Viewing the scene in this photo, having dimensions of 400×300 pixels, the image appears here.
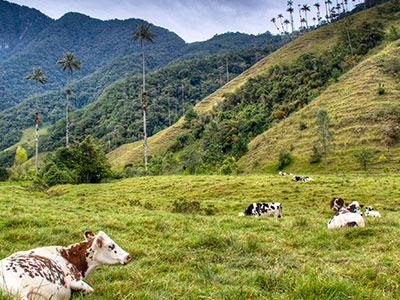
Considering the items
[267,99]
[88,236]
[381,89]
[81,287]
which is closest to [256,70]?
[267,99]

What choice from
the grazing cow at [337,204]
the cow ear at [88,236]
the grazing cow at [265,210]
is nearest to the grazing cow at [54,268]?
the cow ear at [88,236]

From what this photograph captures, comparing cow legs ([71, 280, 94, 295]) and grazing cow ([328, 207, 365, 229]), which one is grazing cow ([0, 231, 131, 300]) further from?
grazing cow ([328, 207, 365, 229])

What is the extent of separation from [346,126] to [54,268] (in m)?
47.9

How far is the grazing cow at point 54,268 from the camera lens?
8.29ft

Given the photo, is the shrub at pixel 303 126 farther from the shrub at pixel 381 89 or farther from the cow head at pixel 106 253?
the cow head at pixel 106 253

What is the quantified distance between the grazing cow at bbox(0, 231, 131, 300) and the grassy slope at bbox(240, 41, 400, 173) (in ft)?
114

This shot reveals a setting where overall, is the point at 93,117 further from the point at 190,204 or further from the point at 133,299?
the point at 133,299

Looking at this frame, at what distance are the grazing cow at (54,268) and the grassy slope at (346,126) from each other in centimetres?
3476

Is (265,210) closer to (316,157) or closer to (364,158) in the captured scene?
(364,158)

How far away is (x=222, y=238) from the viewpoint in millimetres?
5320

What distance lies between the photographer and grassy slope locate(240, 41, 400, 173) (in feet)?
116

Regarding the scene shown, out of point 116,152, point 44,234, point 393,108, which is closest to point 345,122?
point 393,108

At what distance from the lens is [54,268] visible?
3.04 m

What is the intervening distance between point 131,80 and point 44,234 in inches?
5648
